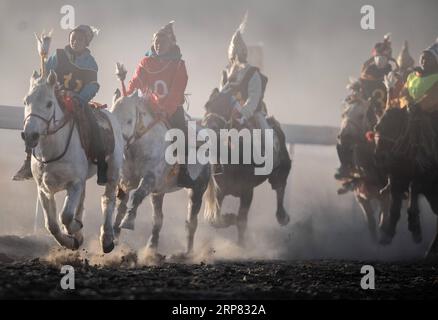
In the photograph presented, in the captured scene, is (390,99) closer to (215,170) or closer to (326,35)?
(215,170)

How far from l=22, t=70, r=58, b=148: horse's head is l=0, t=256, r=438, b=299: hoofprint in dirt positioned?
1547mm

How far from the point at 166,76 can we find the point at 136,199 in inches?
93.5

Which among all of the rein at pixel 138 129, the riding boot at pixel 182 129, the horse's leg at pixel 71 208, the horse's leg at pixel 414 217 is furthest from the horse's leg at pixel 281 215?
the horse's leg at pixel 71 208

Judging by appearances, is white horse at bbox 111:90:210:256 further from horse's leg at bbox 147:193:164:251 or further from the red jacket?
horse's leg at bbox 147:193:164:251

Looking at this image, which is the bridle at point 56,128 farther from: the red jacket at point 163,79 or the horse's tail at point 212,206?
the horse's tail at point 212,206

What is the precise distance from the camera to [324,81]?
34.4 metres

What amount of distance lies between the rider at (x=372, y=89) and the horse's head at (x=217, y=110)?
3.72m

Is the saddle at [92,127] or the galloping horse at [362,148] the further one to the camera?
the galloping horse at [362,148]

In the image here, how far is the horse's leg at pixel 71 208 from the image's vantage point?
1062 cm

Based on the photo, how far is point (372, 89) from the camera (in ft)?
59.6

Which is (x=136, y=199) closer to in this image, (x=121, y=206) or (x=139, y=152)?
(x=121, y=206)

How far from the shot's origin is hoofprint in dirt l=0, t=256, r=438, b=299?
8.36 metres

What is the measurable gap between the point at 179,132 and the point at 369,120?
18.1 feet

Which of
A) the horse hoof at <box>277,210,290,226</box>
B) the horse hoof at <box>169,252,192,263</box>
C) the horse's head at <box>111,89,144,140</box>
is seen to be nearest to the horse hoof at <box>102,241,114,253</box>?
the horse's head at <box>111,89,144,140</box>
